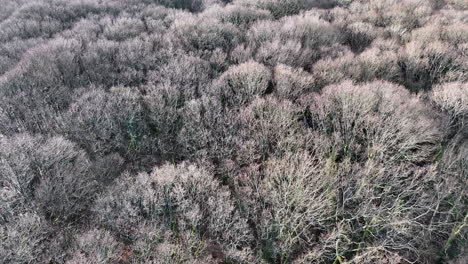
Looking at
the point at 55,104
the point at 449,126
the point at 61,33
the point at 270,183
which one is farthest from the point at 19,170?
the point at 449,126

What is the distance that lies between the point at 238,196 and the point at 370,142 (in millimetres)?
7365

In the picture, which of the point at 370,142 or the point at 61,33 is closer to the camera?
the point at 370,142

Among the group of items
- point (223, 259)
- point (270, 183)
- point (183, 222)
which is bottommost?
point (223, 259)

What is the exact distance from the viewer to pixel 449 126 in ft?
58.5

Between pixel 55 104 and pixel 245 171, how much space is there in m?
12.4

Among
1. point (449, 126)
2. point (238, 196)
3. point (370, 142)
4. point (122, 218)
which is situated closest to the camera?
point (122, 218)

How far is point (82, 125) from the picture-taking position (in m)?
17.8

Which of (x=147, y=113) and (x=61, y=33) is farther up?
(x=61, y=33)

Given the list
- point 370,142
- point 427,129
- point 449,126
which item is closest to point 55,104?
point 370,142

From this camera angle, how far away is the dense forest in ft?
45.7

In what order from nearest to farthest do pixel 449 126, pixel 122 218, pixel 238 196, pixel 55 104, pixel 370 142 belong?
pixel 122 218 < pixel 238 196 < pixel 370 142 < pixel 449 126 < pixel 55 104

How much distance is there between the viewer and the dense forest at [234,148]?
45.7ft

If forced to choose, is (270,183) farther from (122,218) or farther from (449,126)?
(449,126)

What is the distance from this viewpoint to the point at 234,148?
17.2 m
